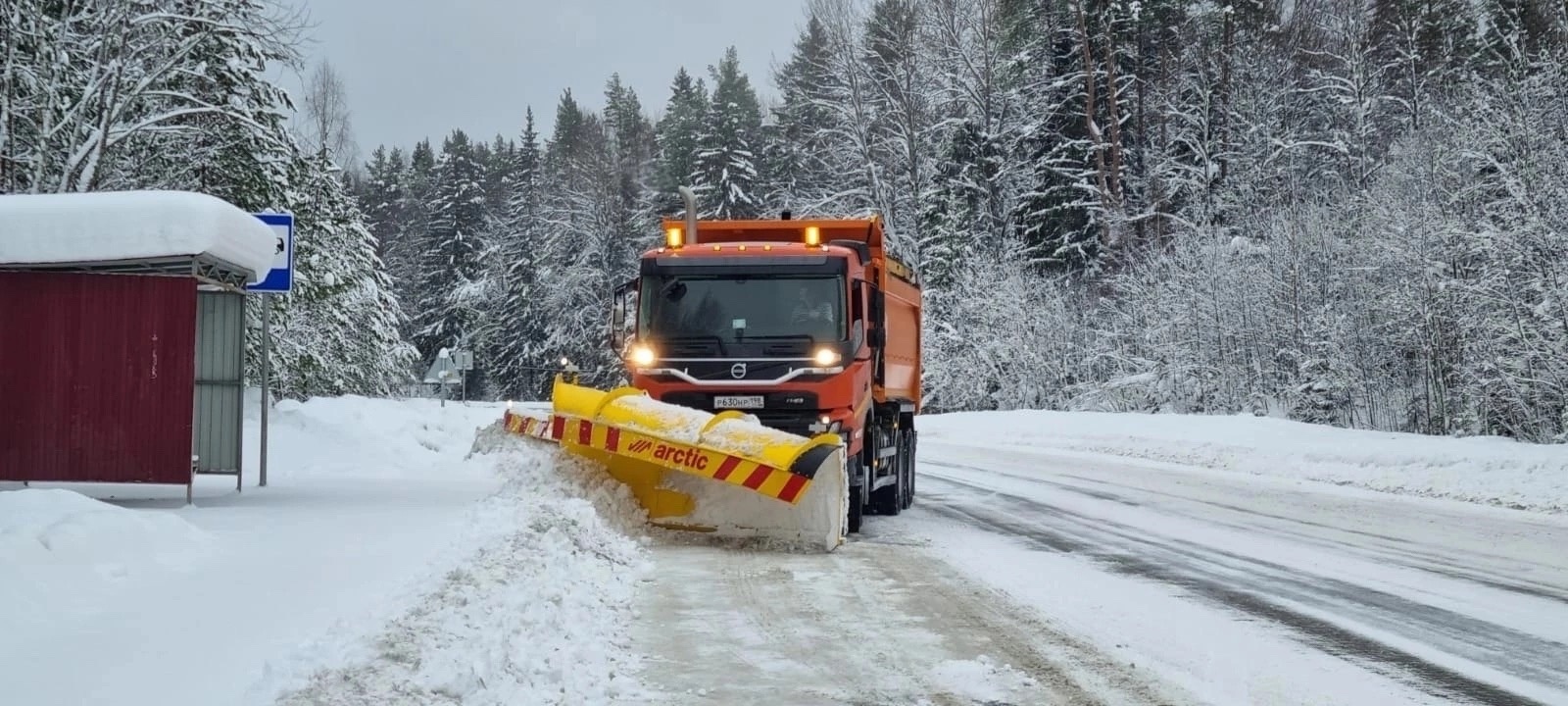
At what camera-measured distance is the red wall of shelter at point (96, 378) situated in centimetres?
1012

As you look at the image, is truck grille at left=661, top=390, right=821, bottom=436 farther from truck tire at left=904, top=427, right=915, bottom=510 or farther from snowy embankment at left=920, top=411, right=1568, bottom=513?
snowy embankment at left=920, top=411, right=1568, bottom=513

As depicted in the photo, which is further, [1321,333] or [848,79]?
[848,79]

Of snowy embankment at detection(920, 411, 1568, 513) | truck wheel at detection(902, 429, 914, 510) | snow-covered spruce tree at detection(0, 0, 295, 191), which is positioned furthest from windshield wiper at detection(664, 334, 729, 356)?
snowy embankment at detection(920, 411, 1568, 513)

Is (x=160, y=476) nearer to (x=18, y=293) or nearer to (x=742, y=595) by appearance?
(x=18, y=293)

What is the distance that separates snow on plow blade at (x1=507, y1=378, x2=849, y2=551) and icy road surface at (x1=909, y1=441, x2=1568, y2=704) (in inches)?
45.8

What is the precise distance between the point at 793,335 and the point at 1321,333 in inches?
751

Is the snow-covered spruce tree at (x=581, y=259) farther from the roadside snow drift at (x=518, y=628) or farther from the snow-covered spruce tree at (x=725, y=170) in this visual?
the roadside snow drift at (x=518, y=628)

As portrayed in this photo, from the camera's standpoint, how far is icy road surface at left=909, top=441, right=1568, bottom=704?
569cm

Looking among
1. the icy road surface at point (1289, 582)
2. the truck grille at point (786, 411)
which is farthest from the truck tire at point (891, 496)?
the truck grille at point (786, 411)

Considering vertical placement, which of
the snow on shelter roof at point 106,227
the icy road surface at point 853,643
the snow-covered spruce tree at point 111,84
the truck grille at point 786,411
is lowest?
the icy road surface at point 853,643

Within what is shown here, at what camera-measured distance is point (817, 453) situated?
30.4ft

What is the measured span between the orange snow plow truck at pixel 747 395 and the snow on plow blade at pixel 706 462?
1cm

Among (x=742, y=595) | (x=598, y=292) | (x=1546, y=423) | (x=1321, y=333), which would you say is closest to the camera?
(x=742, y=595)

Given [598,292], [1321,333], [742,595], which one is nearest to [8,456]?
[742,595]
